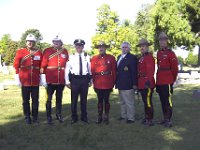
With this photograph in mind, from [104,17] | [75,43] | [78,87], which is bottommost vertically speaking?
[78,87]

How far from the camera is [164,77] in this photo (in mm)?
8414

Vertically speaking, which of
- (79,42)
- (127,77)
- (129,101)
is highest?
(79,42)

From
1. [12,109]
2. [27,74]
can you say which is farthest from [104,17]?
[27,74]

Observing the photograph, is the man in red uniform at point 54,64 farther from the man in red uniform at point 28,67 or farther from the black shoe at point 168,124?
the black shoe at point 168,124

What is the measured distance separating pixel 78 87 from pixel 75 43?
1.06 metres

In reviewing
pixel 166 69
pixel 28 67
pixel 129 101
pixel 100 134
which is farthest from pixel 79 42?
pixel 100 134

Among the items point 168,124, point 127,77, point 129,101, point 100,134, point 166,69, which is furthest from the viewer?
point 129,101

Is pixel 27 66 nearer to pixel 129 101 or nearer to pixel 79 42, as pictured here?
pixel 79 42

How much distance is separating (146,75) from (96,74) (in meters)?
1.22

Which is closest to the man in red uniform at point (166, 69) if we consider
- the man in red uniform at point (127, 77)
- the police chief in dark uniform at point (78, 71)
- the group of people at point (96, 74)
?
the group of people at point (96, 74)

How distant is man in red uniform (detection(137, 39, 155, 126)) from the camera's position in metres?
8.50

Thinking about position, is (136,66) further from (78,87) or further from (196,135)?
(196,135)

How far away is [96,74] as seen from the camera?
349 inches

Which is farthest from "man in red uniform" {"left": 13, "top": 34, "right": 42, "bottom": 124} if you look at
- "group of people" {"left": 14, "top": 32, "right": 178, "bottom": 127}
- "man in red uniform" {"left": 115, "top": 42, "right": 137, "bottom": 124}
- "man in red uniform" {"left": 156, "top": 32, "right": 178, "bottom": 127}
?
"man in red uniform" {"left": 156, "top": 32, "right": 178, "bottom": 127}
